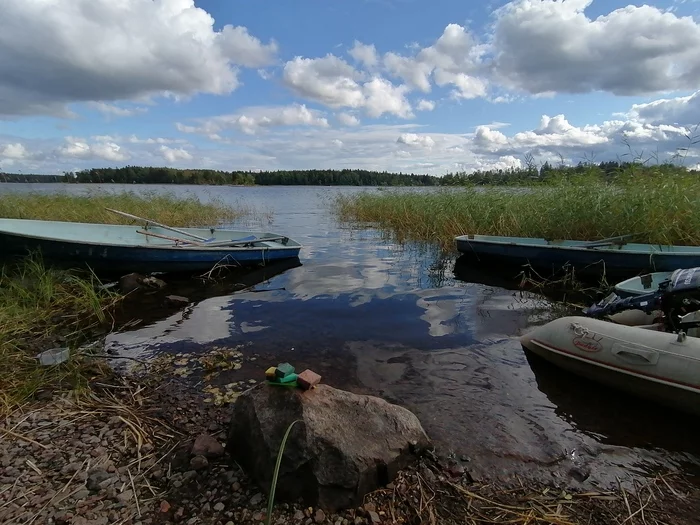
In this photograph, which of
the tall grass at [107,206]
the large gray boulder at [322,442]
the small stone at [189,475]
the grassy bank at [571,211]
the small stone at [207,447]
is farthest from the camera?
the tall grass at [107,206]

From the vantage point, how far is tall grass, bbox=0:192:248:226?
36.8 feet

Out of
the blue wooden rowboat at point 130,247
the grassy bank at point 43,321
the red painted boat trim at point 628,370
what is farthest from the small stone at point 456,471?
the blue wooden rowboat at point 130,247

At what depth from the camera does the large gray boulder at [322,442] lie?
2418 millimetres

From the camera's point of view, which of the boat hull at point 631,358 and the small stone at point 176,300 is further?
the small stone at point 176,300

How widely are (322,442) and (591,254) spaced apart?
7146 millimetres

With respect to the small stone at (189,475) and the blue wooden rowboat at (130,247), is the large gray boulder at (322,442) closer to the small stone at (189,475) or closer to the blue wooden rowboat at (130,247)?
the small stone at (189,475)

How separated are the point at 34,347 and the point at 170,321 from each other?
1.71 meters

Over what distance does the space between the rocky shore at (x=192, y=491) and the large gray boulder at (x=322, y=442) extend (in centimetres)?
8

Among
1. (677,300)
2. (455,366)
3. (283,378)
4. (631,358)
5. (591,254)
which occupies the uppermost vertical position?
(677,300)

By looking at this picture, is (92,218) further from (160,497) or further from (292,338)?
(160,497)

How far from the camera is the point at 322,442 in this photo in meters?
2.49

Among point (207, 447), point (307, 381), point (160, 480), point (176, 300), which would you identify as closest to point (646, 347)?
point (307, 381)

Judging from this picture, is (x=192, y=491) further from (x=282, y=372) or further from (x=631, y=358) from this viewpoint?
(x=631, y=358)

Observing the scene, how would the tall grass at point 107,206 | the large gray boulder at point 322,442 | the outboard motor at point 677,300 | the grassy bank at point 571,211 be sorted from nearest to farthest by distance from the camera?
1. the large gray boulder at point 322,442
2. the outboard motor at point 677,300
3. the grassy bank at point 571,211
4. the tall grass at point 107,206
